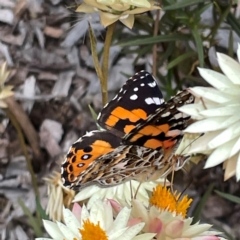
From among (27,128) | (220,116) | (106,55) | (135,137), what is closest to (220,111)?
(220,116)

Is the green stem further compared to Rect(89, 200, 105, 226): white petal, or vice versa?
the green stem

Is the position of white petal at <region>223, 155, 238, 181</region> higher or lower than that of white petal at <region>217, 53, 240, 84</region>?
lower

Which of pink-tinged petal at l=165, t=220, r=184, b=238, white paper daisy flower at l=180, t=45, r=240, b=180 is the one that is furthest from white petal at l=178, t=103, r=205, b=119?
pink-tinged petal at l=165, t=220, r=184, b=238

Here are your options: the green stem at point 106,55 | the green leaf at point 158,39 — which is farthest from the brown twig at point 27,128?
the green stem at point 106,55

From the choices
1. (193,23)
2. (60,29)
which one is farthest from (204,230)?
(60,29)

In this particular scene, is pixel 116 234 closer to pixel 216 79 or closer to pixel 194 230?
pixel 194 230

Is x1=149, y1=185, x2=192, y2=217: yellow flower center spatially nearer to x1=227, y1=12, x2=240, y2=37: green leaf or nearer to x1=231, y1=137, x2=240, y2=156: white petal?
x1=231, y1=137, x2=240, y2=156: white petal

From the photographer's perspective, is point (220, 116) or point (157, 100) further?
point (157, 100)
